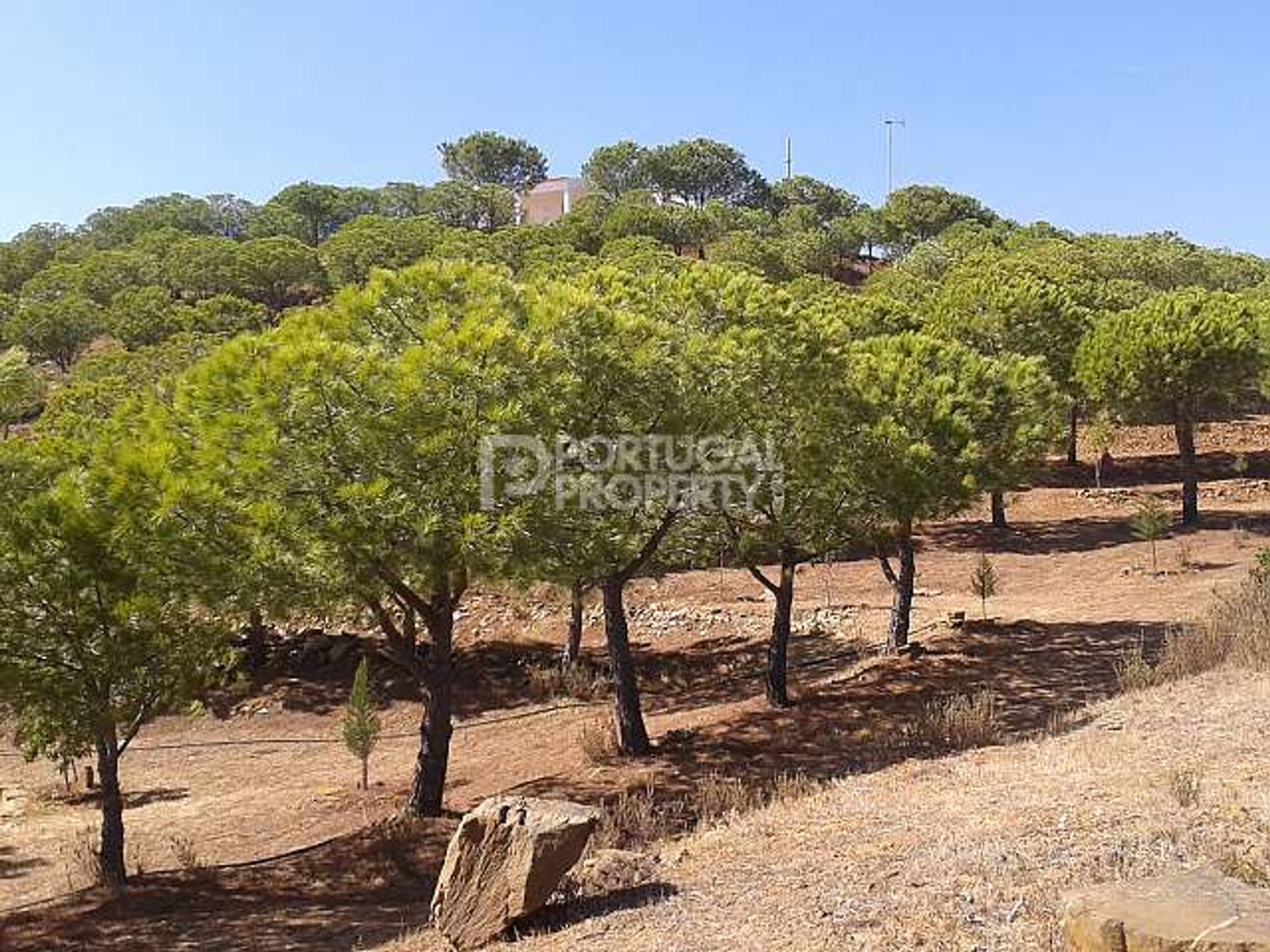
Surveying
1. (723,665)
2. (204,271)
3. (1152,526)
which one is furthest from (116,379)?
(204,271)

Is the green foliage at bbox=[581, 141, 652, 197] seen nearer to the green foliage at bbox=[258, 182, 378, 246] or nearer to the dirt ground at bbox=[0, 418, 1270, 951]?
the green foliage at bbox=[258, 182, 378, 246]

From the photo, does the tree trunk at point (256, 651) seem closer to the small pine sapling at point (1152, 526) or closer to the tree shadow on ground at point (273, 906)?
the tree shadow on ground at point (273, 906)

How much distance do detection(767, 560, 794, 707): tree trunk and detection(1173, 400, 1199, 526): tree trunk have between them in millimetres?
15968

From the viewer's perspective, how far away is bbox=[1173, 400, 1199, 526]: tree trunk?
88.4 feet

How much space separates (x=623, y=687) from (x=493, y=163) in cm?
10152

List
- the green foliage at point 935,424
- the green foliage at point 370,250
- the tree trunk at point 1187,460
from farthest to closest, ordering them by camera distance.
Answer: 1. the green foliage at point 370,250
2. the tree trunk at point 1187,460
3. the green foliage at point 935,424

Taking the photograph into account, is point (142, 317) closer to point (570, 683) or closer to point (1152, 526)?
point (570, 683)

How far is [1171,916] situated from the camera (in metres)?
4.45

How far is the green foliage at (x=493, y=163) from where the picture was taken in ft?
354

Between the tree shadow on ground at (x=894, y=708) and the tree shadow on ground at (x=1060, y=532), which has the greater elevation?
the tree shadow on ground at (x=1060, y=532)

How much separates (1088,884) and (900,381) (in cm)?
1030

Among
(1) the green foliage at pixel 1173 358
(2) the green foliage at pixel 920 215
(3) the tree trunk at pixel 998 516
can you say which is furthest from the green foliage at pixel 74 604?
(2) the green foliage at pixel 920 215

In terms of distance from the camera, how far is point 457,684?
20.1 metres

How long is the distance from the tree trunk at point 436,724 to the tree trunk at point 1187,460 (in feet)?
70.2
